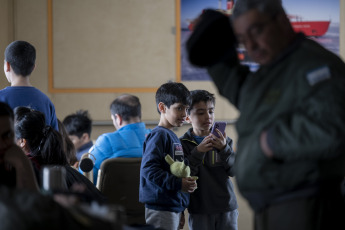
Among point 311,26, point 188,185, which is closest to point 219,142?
point 188,185

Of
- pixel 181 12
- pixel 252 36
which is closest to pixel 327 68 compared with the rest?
pixel 252 36

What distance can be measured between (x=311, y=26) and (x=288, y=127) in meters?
4.24

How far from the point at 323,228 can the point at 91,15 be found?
4143mm

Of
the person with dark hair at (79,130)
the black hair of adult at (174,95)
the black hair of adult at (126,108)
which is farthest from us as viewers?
the person with dark hair at (79,130)

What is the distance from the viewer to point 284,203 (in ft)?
4.92

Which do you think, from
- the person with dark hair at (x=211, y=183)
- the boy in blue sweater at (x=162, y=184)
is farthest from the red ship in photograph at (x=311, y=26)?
the boy in blue sweater at (x=162, y=184)

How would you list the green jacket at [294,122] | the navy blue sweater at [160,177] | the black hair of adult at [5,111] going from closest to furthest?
1. the green jacket at [294,122]
2. the black hair of adult at [5,111]
3. the navy blue sweater at [160,177]

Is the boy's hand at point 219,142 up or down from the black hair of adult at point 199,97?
down

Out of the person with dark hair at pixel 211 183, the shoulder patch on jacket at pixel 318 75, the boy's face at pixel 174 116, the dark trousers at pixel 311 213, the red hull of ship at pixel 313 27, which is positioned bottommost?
the person with dark hair at pixel 211 183

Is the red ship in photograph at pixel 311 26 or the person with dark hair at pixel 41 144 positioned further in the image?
the red ship in photograph at pixel 311 26

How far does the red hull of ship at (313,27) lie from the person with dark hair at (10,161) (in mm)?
4213

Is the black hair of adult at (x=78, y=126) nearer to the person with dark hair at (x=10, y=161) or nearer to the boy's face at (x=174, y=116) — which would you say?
the boy's face at (x=174, y=116)

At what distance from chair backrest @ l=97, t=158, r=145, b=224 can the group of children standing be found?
119mm

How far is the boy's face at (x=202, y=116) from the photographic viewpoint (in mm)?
3207
